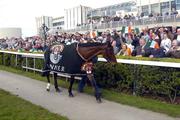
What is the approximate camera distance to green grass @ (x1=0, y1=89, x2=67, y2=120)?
25.0 ft

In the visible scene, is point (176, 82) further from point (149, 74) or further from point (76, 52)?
point (76, 52)

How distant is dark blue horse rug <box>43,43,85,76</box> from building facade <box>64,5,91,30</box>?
64022 mm

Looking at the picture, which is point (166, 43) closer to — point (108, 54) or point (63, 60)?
point (108, 54)

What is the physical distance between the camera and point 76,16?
77.6 meters

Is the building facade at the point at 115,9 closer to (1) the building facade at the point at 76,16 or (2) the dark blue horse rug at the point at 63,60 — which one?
(1) the building facade at the point at 76,16

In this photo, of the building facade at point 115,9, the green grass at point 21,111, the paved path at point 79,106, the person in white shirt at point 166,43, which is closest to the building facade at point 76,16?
the building facade at point 115,9

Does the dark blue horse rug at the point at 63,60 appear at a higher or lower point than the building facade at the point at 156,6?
lower

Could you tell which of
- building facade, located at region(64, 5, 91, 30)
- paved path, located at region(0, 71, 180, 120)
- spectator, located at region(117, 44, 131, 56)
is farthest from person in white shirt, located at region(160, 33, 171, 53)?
building facade, located at region(64, 5, 91, 30)

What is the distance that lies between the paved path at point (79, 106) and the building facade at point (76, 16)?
6425cm

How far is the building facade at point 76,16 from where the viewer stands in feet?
253

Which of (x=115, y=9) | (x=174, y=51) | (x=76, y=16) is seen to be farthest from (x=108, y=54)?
(x=76, y=16)

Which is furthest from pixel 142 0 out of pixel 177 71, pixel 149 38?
pixel 177 71

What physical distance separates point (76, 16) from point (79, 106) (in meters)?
69.7

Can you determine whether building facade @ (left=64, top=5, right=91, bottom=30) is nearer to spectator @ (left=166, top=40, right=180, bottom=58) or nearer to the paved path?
the paved path
